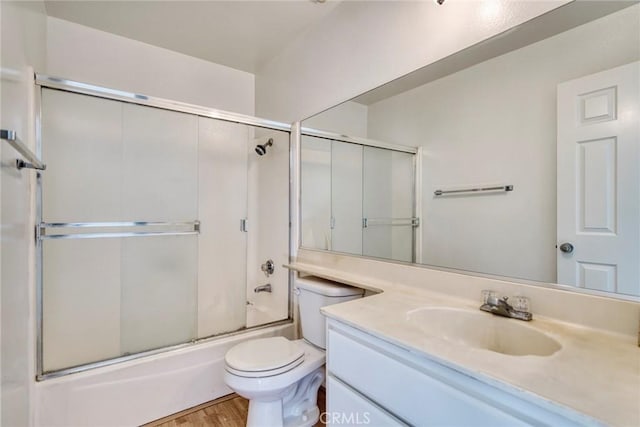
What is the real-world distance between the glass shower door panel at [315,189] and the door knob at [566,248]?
4.44 feet

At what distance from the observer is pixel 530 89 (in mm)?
1127

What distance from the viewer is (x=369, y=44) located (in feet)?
5.40

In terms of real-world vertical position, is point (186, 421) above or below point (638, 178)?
below

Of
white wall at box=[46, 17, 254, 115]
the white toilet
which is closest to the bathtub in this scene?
the white toilet

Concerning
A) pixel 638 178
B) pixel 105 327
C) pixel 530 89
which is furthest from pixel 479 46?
pixel 105 327

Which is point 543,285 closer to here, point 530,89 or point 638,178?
point 638,178

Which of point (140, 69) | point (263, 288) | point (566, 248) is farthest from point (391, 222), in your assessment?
point (140, 69)

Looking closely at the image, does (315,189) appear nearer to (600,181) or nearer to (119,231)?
(119,231)

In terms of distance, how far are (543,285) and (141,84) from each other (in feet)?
9.19

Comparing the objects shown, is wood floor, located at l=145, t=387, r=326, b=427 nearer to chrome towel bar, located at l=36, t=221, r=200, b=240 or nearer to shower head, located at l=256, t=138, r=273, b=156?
chrome towel bar, located at l=36, t=221, r=200, b=240

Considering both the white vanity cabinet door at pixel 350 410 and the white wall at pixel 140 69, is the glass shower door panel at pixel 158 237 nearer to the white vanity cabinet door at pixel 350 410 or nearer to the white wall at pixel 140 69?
the white wall at pixel 140 69

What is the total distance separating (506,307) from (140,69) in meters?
2.80

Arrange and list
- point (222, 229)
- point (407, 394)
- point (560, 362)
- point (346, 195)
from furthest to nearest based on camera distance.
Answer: point (222, 229) < point (346, 195) < point (407, 394) < point (560, 362)

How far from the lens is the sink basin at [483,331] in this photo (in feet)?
3.02
